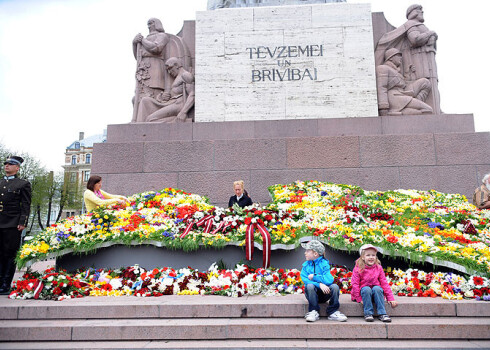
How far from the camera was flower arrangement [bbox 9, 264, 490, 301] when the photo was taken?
4883 millimetres

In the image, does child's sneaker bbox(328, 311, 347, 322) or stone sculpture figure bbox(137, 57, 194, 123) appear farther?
stone sculpture figure bbox(137, 57, 194, 123)

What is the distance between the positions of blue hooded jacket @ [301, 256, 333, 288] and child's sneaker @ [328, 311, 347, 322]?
337mm

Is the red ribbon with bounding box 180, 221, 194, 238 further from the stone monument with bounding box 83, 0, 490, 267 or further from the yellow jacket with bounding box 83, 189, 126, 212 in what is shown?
the stone monument with bounding box 83, 0, 490, 267

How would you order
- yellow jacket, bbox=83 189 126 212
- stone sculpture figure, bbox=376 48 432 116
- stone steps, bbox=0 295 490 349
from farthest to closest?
1. stone sculpture figure, bbox=376 48 432 116
2. yellow jacket, bbox=83 189 126 212
3. stone steps, bbox=0 295 490 349

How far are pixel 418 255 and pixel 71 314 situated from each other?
435cm

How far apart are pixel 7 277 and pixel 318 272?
4451mm

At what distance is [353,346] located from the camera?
3.85 meters

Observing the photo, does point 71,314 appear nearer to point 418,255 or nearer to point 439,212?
point 418,255

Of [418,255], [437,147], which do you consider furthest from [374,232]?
[437,147]

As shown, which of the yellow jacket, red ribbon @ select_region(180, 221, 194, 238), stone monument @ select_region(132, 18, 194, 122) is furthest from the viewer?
stone monument @ select_region(132, 18, 194, 122)

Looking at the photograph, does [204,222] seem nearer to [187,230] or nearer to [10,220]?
[187,230]

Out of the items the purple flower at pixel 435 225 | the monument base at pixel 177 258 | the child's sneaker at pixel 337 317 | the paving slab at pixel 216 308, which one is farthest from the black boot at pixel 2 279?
the purple flower at pixel 435 225

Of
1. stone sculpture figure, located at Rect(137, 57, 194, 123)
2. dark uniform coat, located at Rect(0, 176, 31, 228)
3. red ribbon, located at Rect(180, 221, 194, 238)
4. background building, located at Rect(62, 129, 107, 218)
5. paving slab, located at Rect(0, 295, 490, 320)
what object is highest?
background building, located at Rect(62, 129, 107, 218)

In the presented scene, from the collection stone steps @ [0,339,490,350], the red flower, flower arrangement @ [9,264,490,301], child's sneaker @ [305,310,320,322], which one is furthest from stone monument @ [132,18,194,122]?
the red flower
